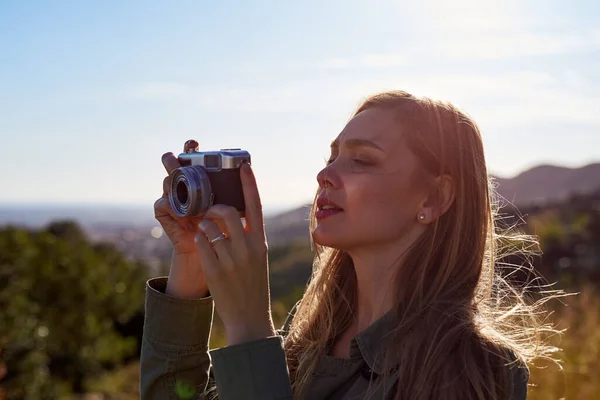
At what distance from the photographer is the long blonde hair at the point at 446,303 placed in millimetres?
1699

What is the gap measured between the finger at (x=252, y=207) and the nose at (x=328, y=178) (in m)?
0.24

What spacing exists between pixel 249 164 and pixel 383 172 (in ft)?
1.26

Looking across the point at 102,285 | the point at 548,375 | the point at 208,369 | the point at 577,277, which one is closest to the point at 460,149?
the point at 208,369

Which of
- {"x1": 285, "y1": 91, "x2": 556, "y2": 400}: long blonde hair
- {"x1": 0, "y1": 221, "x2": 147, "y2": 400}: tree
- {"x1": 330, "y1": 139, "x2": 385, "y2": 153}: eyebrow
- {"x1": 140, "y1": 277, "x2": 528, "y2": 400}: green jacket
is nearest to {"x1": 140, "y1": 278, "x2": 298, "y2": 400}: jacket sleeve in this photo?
{"x1": 140, "y1": 277, "x2": 528, "y2": 400}: green jacket

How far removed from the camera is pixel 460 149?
202 centimetres

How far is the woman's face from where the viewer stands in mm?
1955

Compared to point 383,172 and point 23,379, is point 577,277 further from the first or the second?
point 23,379

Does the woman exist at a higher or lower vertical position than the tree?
higher

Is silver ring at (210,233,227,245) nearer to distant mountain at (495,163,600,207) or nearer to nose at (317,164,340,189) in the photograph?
nose at (317,164,340,189)

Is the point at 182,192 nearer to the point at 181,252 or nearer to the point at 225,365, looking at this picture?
the point at 181,252

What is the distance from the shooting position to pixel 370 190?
1.96 m

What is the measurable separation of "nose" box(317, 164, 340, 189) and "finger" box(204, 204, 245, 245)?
316 millimetres

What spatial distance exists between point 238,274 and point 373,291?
50cm

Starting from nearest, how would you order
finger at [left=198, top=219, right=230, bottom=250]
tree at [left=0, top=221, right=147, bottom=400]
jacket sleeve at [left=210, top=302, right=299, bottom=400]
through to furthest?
1. jacket sleeve at [left=210, top=302, right=299, bottom=400]
2. finger at [left=198, top=219, right=230, bottom=250]
3. tree at [left=0, top=221, right=147, bottom=400]
